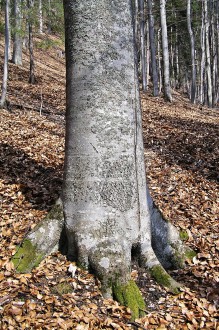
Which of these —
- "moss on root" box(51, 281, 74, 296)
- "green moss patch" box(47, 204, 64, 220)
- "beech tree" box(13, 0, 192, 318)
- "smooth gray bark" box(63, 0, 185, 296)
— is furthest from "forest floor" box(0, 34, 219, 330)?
"green moss patch" box(47, 204, 64, 220)

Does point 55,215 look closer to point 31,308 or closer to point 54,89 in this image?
point 31,308

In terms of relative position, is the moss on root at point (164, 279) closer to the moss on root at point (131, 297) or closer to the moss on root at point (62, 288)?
the moss on root at point (131, 297)

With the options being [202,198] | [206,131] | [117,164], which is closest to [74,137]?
[117,164]

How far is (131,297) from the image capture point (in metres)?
3.07

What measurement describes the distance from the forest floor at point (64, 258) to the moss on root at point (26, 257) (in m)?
0.06

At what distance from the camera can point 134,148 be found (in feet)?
10.9

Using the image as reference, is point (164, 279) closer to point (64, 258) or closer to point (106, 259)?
point (106, 259)

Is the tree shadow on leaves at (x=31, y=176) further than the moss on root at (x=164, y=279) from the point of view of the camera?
Yes

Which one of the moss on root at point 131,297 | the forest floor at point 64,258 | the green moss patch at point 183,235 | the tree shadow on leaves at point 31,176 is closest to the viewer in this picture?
the forest floor at point 64,258

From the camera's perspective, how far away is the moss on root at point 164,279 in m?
3.32

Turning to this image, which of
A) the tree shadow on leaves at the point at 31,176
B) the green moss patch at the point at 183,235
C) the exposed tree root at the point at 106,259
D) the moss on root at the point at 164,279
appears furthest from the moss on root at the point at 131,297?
the tree shadow on leaves at the point at 31,176

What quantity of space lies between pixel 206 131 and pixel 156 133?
165 cm

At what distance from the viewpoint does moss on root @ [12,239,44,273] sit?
3264 millimetres

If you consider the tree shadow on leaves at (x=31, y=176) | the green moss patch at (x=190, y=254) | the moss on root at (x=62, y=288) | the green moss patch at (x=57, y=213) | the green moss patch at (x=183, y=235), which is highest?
the green moss patch at (x=57, y=213)
